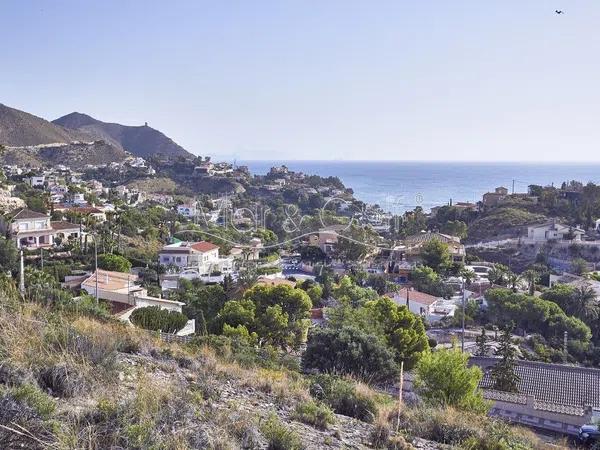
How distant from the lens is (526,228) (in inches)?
1655

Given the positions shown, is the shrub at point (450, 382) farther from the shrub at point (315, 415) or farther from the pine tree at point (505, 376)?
the pine tree at point (505, 376)

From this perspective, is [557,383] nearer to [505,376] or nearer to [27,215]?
[505,376]

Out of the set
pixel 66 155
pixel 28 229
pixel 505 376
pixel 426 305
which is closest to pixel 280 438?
pixel 505 376

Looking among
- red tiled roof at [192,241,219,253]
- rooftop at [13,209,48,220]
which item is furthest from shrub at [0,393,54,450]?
rooftop at [13,209,48,220]

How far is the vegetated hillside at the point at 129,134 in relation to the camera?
134000 mm

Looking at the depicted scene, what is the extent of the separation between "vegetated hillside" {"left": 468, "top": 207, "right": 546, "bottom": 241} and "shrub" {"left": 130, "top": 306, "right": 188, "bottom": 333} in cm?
3425

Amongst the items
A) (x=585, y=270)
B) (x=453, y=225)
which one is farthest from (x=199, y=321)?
(x=453, y=225)

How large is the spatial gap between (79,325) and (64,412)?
2036 millimetres

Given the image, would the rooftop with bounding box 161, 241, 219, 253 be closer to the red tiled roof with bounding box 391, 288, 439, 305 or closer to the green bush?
the green bush

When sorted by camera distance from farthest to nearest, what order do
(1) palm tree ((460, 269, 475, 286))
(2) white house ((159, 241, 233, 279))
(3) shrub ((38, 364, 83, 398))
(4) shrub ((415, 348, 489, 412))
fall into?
(2) white house ((159, 241, 233, 279)) < (1) palm tree ((460, 269, 475, 286)) < (4) shrub ((415, 348, 489, 412)) < (3) shrub ((38, 364, 83, 398))

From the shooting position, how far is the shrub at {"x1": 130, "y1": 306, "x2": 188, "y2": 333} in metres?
13.2

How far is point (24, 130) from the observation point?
72562mm

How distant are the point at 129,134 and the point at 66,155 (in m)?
71.7

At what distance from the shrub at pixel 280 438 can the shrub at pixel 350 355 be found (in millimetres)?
6229
